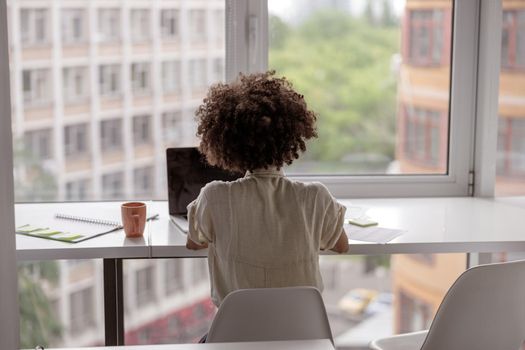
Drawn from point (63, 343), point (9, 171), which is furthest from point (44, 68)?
point (9, 171)

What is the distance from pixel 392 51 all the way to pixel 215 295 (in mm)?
1437

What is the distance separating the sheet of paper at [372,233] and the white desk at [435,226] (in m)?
0.03

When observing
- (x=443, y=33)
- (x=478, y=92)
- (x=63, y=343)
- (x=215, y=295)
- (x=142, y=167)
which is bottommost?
(x=63, y=343)

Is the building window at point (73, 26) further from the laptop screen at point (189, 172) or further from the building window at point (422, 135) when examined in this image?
the building window at point (422, 135)

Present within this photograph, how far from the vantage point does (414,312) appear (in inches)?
132

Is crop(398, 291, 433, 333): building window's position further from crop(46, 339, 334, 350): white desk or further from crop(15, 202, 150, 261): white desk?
crop(46, 339, 334, 350): white desk

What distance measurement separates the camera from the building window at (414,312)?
3.33 m

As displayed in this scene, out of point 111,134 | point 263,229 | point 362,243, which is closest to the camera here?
point 263,229

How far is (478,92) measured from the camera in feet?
9.75

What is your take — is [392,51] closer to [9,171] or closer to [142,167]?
[142,167]

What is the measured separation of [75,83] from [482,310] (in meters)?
1.67

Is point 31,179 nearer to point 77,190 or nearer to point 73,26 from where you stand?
point 77,190

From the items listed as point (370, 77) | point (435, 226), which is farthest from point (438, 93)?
point (435, 226)

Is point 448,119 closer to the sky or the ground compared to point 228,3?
closer to the ground
